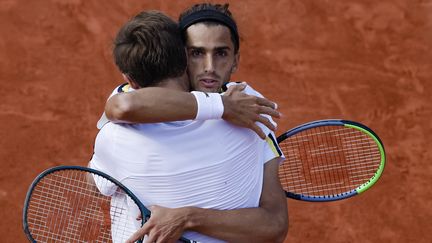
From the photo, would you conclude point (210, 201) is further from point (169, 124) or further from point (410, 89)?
point (410, 89)

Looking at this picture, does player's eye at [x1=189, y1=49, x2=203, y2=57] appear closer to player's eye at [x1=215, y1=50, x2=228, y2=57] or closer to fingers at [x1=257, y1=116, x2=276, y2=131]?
player's eye at [x1=215, y1=50, x2=228, y2=57]

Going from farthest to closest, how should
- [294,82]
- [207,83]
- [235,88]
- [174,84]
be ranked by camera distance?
1. [294,82]
2. [207,83]
3. [235,88]
4. [174,84]

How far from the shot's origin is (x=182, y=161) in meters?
2.52

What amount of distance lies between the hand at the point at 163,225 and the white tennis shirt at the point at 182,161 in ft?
0.13

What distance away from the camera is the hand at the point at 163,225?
2531 millimetres

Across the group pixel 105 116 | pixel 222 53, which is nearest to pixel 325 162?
pixel 222 53

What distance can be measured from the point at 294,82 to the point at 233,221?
4.02 meters

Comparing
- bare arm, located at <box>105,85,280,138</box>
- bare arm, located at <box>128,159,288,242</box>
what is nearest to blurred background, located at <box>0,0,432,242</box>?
bare arm, located at <box>128,159,288,242</box>

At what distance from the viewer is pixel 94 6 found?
21.9 feet

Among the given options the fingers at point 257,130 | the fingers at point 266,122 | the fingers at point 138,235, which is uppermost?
the fingers at point 266,122

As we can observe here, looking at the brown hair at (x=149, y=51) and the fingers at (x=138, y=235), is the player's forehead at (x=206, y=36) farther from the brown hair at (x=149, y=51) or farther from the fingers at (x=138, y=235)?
the fingers at (x=138, y=235)

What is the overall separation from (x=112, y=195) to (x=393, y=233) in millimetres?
3791

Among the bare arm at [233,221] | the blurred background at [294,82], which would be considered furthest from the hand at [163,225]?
the blurred background at [294,82]

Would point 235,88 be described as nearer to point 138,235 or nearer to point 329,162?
point 138,235
